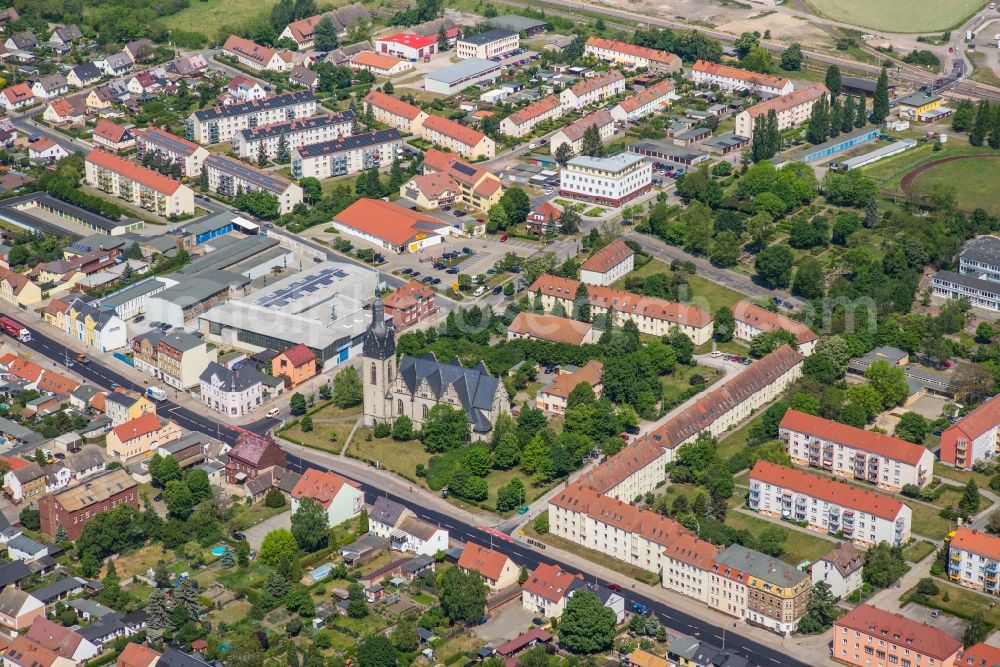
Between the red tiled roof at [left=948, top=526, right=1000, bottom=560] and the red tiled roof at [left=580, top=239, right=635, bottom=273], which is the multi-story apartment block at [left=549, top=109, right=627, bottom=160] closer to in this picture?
the red tiled roof at [left=580, top=239, right=635, bottom=273]

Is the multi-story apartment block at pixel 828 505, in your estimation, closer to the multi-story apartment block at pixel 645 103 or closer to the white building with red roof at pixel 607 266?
the white building with red roof at pixel 607 266

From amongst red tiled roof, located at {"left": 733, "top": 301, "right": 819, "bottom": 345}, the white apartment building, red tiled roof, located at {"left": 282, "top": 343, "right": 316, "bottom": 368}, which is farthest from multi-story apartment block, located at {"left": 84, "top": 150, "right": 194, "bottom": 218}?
the white apartment building

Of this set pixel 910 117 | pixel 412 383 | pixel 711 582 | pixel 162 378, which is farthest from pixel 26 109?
pixel 711 582

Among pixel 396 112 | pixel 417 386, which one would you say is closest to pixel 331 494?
pixel 417 386

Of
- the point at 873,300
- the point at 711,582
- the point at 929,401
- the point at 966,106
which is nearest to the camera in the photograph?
the point at 711,582

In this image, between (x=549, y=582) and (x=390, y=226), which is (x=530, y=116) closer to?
(x=390, y=226)

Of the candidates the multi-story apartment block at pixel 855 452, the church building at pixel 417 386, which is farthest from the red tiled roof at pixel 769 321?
the church building at pixel 417 386

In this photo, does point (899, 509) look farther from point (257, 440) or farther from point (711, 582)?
point (257, 440)
